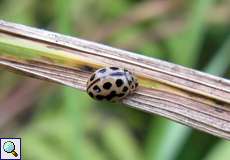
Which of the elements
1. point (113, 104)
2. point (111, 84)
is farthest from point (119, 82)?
point (113, 104)

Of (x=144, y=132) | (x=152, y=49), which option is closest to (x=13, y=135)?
(x=144, y=132)

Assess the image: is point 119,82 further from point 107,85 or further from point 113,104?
point 113,104

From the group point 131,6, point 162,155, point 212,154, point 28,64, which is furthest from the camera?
point 131,6

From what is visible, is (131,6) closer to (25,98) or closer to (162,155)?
(25,98)

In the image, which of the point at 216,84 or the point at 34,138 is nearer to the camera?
the point at 216,84

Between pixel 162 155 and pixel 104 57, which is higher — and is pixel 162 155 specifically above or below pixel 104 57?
above

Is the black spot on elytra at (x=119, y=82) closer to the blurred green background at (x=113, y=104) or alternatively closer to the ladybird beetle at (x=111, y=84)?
the ladybird beetle at (x=111, y=84)
